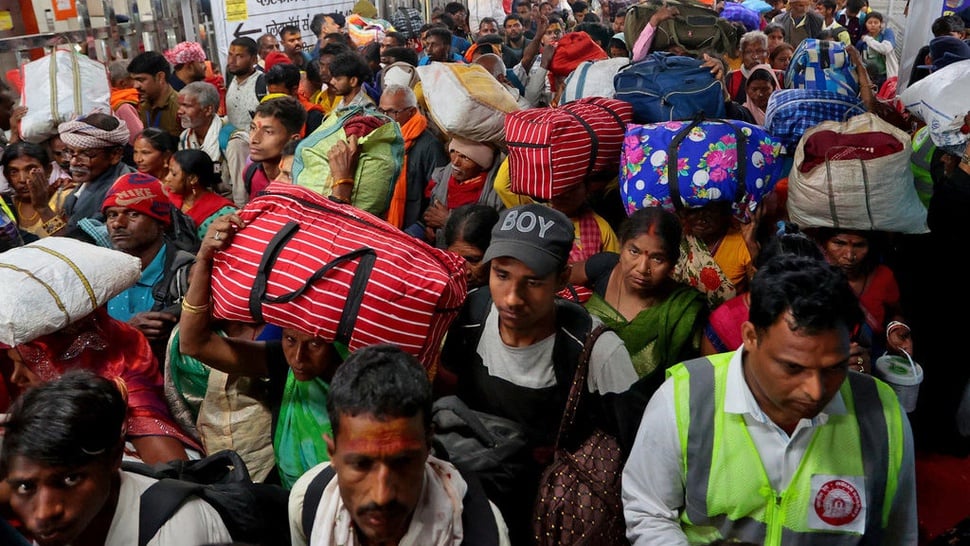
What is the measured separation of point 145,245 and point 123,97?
381 cm

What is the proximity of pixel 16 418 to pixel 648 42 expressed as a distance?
523 centimetres

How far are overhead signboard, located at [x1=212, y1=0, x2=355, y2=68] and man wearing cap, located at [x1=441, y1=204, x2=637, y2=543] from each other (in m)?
8.61

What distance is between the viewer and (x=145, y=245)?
12.8ft

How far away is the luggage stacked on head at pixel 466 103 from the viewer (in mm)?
4508

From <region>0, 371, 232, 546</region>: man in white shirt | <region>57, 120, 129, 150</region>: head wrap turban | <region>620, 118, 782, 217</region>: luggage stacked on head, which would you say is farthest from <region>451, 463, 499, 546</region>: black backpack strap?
<region>57, 120, 129, 150</region>: head wrap turban

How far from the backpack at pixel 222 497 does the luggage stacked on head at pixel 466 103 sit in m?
2.61

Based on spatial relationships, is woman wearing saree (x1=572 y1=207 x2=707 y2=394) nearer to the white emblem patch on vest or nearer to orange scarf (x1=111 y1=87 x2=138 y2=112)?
the white emblem patch on vest

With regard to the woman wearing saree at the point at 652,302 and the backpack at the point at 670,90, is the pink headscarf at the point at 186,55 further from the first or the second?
the woman wearing saree at the point at 652,302

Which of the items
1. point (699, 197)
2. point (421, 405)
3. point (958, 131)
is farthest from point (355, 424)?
point (958, 131)

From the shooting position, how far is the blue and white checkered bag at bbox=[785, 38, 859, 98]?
511 centimetres

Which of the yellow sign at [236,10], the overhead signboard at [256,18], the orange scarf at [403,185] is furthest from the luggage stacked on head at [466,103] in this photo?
the yellow sign at [236,10]

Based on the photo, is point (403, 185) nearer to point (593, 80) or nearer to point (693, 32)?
point (593, 80)

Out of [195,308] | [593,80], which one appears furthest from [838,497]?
[593,80]

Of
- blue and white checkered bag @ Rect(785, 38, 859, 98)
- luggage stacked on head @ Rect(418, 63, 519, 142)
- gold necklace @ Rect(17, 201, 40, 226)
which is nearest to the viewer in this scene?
luggage stacked on head @ Rect(418, 63, 519, 142)
